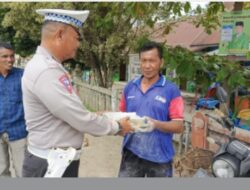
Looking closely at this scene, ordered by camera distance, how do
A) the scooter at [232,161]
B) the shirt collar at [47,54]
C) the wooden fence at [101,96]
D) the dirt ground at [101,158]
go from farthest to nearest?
the wooden fence at [101,96] < the dirt ground at [101,158] < the scooter at [232,161] < the shirt collar at [47,54]

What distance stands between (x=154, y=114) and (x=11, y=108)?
→ 1.44 m

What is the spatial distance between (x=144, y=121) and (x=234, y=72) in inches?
50.7

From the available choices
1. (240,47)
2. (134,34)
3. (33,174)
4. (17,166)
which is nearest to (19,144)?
(17,166)

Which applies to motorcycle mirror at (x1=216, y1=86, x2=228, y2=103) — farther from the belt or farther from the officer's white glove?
the belt

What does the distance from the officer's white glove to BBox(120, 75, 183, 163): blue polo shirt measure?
233mm

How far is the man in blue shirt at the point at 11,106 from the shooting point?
12.5ft

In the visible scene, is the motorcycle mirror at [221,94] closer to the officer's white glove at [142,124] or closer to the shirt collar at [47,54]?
the officer's white glove at [142,124]

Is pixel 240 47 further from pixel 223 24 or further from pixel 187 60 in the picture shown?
pixel 187 60

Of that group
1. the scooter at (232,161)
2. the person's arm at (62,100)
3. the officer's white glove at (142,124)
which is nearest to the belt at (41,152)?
the person's arm at (62,100)

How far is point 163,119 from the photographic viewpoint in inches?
120

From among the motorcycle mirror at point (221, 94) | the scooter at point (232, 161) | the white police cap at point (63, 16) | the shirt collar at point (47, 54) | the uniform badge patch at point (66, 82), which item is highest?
the white police cap at point (63, 16)

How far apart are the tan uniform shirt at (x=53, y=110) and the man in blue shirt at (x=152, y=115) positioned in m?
0.61

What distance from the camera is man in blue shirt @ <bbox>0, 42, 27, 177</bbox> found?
3.80 meters

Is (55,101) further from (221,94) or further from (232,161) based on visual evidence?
(221,94)
